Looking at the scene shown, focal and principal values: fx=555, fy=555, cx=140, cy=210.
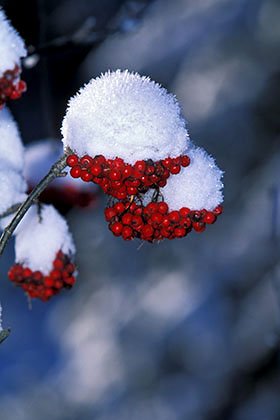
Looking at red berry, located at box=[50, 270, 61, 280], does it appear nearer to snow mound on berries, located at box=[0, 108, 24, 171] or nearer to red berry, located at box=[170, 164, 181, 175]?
snow mound on berries, located at box=[0, 108, 24, 171]

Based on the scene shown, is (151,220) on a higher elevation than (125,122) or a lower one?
lower

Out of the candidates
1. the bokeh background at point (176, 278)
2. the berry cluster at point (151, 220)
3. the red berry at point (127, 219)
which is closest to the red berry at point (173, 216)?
the berry cluster at point (151, 220)

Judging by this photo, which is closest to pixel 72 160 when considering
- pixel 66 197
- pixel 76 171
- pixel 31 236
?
pixel 76 171

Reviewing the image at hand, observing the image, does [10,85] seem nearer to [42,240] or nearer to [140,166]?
[140,166]

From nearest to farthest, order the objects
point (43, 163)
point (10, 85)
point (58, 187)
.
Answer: point (10, 85), point (43, 163), point (58, 187)

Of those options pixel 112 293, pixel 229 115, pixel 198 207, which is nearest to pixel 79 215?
pixel 112 293

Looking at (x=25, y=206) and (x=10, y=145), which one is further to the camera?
(x=10, y=145)

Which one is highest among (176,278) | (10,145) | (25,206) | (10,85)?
(176,278)

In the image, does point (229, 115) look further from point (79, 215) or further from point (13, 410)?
point (13, 410)
